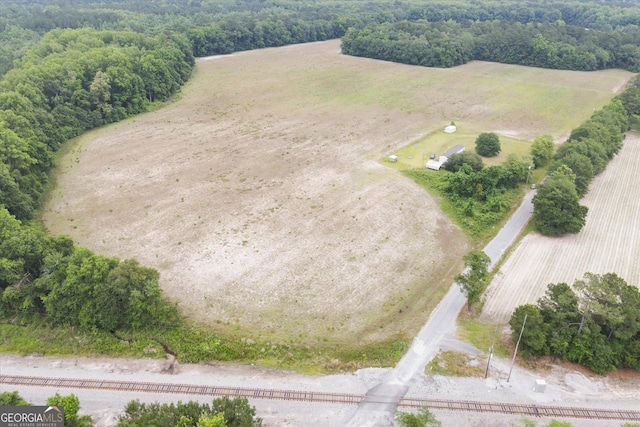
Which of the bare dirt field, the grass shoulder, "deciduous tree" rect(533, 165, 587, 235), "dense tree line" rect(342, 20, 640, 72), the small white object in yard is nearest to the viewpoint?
the small white object in yard

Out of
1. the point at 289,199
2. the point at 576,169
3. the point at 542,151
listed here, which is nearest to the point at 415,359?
the point at 289,199

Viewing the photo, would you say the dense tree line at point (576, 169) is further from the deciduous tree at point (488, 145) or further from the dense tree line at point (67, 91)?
the dense tree line at point (67, 91)

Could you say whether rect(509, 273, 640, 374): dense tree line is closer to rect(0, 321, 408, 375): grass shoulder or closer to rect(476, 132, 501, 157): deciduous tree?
rect(0, 321, 408, 375): grass shoulder

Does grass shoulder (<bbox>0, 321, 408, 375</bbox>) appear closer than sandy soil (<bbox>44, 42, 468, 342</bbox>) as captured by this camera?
Yes

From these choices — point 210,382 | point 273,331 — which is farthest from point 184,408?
point 273,331

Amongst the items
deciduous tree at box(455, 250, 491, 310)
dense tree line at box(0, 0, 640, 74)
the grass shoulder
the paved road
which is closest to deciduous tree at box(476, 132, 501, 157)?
the paved road

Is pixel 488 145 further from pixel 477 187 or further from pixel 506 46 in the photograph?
pixel 506 46

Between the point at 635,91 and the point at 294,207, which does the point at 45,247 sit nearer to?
the point at 294,207
